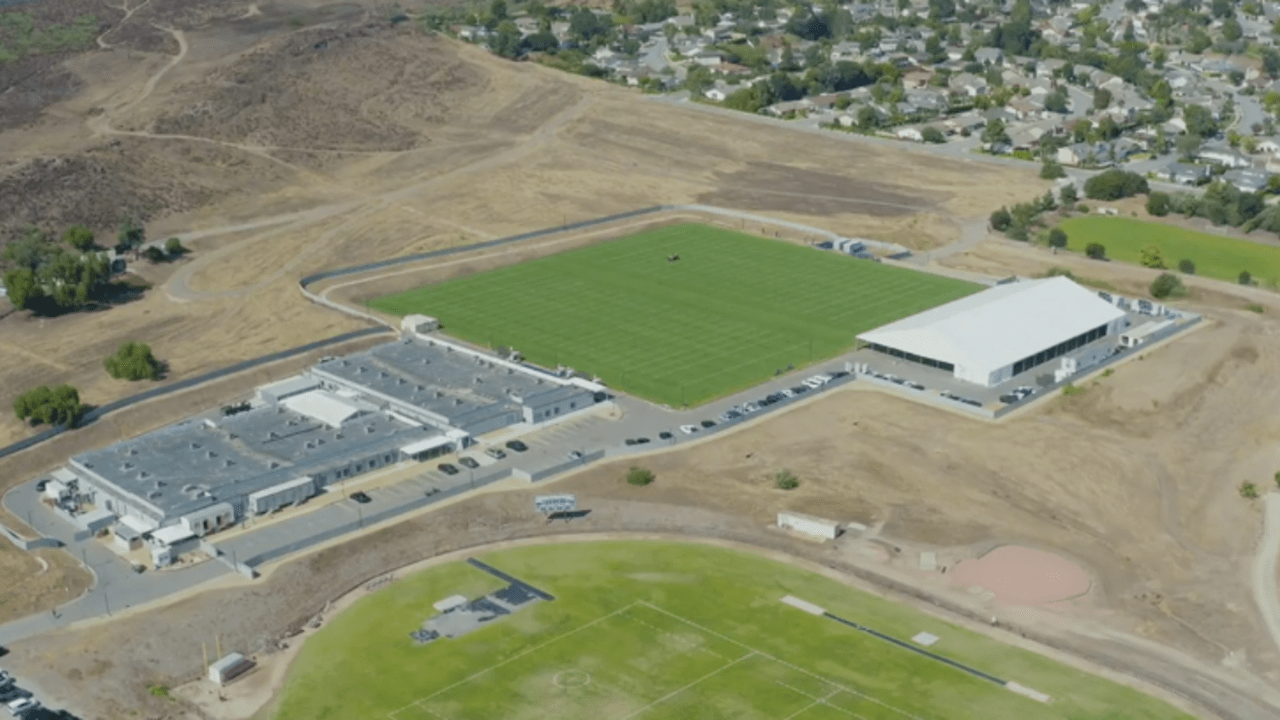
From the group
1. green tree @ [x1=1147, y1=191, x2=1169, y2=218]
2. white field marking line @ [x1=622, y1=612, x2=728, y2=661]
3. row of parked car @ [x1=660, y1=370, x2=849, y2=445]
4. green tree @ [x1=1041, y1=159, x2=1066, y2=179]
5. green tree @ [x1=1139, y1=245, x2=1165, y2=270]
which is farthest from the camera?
green tree @ [x1=1041, y1=159, x2=1066, y2=179]

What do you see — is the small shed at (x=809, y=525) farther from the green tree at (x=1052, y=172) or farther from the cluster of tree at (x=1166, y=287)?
the green tree at (x=1052, y=172)

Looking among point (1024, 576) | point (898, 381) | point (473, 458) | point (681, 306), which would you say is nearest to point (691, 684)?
point (1024, 576)

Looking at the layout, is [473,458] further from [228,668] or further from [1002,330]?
[1002,330]

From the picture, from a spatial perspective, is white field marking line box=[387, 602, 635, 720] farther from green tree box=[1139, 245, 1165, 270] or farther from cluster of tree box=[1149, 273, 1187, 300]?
green tree box=[1139, 245, 1165, 270]

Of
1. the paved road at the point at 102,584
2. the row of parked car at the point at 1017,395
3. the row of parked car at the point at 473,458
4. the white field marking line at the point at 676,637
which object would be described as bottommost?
the paved road at the point at 102,584

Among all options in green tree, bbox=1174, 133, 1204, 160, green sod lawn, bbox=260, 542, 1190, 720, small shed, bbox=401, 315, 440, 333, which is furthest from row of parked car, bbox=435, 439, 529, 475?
green tree, bbox=1174, 133, 1204, 160

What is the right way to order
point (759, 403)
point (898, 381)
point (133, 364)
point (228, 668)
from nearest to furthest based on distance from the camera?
point (228, 668) < point (759, 403) < point (898, 381) < point (133, 364)

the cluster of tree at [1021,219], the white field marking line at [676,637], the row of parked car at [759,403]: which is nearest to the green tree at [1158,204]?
the cluster of tree at [1021,219]
